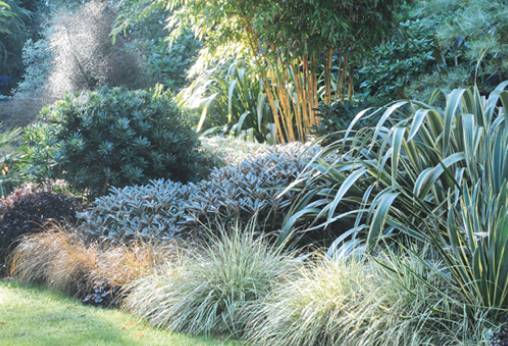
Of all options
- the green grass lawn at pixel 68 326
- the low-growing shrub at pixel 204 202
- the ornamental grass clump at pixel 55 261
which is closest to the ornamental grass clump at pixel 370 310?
the green grass lawn at pixel 68 326

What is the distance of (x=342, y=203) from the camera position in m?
6.20

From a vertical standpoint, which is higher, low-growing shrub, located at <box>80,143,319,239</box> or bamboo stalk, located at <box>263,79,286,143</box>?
bamboo stalk, located at <box>263,79,286,143</box>

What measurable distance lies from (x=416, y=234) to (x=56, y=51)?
11208mm

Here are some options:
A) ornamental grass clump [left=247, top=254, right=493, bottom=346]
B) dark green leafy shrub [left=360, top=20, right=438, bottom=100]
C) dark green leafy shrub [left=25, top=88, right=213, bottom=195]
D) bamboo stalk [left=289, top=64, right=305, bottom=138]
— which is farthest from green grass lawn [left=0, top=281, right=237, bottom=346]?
dark green leafy shrub [left=360, top=20, right=438, bottom=100]

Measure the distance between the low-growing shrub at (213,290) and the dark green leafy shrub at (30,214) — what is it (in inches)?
92.3

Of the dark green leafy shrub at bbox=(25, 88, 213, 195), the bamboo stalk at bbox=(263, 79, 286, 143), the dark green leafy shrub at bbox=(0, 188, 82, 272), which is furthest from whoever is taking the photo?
the bamboo stalk at bbox=(263, 79, 286, 143)

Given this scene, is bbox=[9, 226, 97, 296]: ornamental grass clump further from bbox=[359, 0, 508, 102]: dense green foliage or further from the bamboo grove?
bbox=[359, 0, 508, 102]: dense green foliage

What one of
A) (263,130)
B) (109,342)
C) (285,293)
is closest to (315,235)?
(285,293)

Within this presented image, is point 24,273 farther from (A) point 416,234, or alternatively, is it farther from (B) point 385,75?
(B) point 385,75

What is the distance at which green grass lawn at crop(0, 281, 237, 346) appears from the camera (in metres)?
4.87

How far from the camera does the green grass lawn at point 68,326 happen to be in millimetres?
4867

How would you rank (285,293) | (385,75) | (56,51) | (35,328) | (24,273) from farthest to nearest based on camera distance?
1. (56,51)
2. (385,75)
3. (24,273)
4. (35,328)
5. (285,293)

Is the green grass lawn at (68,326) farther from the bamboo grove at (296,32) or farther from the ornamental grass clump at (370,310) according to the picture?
the bamboo grove at (296,32)

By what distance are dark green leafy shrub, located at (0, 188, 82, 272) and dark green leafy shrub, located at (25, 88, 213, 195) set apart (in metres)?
0.51
